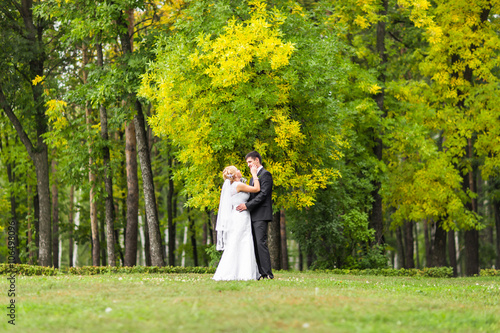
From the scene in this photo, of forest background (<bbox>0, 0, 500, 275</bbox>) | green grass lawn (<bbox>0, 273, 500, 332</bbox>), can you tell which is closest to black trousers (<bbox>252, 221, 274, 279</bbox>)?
green grass lawn (<bbox>0, 273, 500, 332</bbox>)

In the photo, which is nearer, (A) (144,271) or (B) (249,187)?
(B) (249,187)

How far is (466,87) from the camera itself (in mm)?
24172

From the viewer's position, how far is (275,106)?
1744 centimetres

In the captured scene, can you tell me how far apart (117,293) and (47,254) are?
15.6 meters

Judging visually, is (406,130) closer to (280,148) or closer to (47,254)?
(280,148)

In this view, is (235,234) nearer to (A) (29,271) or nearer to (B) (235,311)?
(B) (235,311)

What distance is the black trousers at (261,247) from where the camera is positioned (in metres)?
11.4

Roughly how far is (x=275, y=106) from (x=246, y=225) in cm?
672

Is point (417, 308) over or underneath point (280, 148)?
underneath

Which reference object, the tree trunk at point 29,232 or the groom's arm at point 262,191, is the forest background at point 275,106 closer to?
the tree trunk at point 29,232

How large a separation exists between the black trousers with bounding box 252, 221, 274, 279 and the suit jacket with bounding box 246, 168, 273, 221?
0.47 feet

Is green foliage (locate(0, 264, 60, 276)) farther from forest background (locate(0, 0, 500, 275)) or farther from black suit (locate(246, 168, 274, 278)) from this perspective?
black suit (locate(246, 168, 274, 278))

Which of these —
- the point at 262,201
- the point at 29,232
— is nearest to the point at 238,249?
the point at 262,201

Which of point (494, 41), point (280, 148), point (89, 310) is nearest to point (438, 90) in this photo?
point (494, 41)
